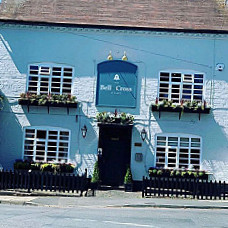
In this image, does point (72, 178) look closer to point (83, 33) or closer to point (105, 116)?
point (105, 116)

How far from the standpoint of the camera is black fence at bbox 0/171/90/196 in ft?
57.3

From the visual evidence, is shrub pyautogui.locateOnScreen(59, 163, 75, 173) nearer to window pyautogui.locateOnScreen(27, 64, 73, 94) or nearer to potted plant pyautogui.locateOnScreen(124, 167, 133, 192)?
potted plant pyautogui.locateOnScreen(124, 167, 133, 192)

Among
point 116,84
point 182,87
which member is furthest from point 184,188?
point 116,84

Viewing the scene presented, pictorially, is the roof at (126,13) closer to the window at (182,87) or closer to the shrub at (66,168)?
the window at (182,87)

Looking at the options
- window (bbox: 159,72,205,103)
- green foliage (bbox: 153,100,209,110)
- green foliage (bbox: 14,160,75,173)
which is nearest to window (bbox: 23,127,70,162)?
green foliage (bbox: 14,160,75,173)

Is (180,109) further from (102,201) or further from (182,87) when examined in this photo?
(102,201)

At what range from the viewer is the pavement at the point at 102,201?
588 inches

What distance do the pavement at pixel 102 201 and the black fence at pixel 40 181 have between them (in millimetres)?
411

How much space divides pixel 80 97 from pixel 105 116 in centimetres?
147

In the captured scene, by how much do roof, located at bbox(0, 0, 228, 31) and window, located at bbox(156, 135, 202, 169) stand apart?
4.84 metres

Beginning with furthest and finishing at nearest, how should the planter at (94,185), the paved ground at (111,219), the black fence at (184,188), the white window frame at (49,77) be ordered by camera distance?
the white window frame at (49,77) → the planter at (94,185) → the black fence at (184,188) → the paved ground at (111,219)

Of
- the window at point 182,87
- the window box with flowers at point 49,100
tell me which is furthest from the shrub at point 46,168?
the window at point 182,87

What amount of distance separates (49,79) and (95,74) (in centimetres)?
202

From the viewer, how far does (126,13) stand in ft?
67.5
